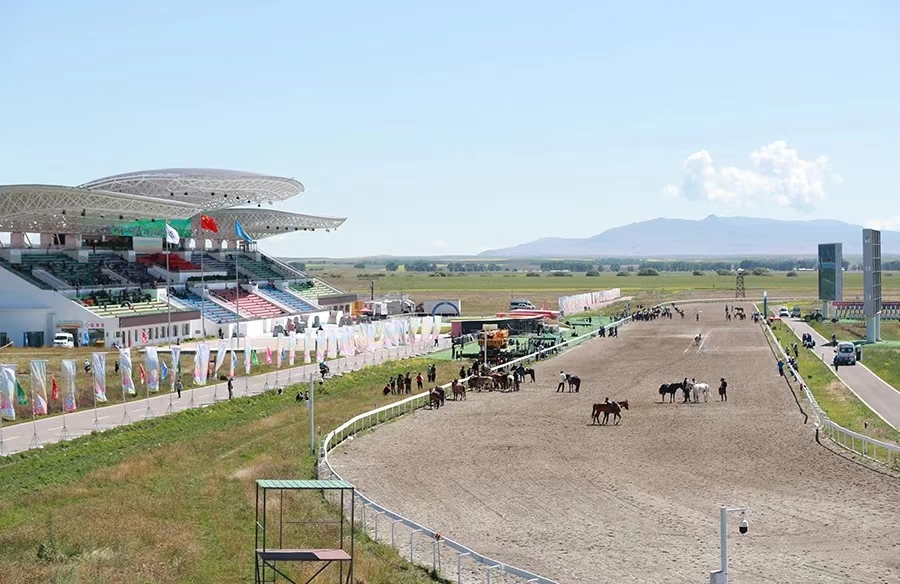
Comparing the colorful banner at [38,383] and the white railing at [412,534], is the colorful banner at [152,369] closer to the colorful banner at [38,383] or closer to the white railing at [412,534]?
the colorful banner at [38,383]

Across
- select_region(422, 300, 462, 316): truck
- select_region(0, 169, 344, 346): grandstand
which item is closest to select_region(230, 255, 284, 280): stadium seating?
select_region(0, 169, 344, 346): grandstand

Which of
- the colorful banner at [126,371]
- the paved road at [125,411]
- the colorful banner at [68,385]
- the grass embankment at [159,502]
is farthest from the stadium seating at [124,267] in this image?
the grass embankment at [159,502]

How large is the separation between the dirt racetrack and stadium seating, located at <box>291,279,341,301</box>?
54575 mm

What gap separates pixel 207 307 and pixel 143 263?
8.65 meters

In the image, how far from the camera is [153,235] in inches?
3442

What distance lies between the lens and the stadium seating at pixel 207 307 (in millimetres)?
76812

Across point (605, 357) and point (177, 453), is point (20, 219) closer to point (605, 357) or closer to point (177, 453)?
point (605, 357)

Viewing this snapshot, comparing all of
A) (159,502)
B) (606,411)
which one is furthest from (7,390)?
(606,411)

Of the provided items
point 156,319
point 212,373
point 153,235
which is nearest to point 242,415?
point 212,373

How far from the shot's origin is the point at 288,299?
91.8 m

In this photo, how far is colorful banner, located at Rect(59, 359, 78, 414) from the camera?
36.8 m

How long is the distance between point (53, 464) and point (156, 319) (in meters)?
42.0

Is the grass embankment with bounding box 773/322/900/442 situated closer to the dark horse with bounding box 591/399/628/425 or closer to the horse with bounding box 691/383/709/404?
the horse with bounding box 691/383/709/404

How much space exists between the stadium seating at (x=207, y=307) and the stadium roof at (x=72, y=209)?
583 centimetres
